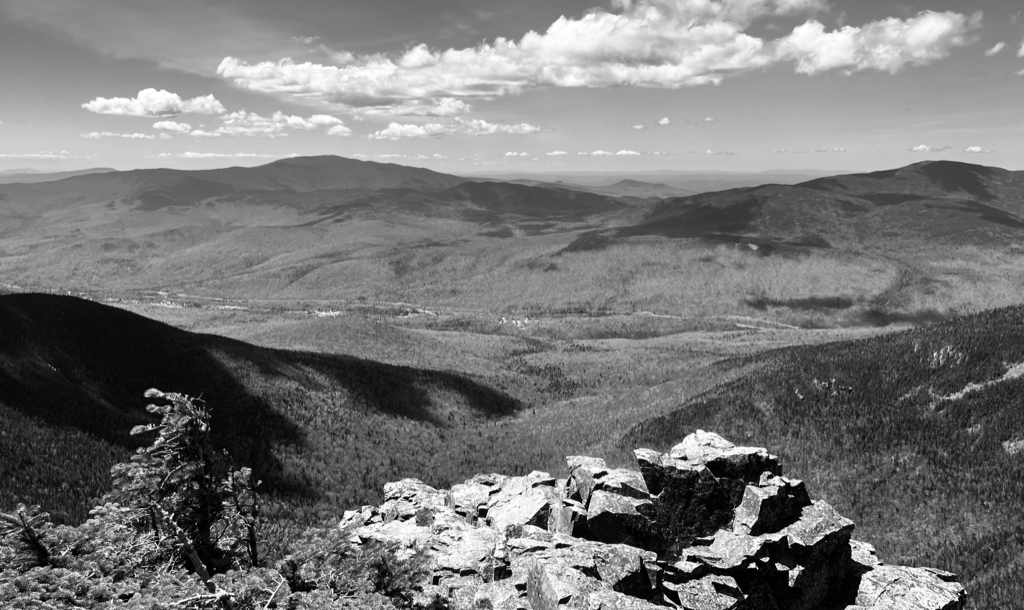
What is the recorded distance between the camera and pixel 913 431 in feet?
131

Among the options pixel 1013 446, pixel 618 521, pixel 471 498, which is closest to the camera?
pixel 618 521

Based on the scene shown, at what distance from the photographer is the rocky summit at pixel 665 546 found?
1705 cm

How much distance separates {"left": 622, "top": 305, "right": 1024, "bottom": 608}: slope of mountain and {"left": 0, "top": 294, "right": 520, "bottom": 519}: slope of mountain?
2663 cm

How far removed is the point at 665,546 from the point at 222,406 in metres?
49.8

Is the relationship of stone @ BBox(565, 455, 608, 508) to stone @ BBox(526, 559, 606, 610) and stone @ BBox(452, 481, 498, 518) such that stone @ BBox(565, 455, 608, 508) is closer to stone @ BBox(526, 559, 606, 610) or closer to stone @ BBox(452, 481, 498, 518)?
stone @ BBox(452, 481, 498, 518)

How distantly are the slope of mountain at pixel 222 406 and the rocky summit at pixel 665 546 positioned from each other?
2310 centimetres

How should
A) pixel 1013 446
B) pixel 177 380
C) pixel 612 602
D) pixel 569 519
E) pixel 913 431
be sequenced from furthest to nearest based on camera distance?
1. pixel 177 380
2. pixel 913 431
3. pixel 1013 446
4. pixel 569 519
5. pixel 612 602

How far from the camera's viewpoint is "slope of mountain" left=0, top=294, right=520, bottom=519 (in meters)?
37.1

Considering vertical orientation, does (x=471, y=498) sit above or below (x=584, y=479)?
below

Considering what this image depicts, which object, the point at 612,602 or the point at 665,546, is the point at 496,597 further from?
the point at 665,546

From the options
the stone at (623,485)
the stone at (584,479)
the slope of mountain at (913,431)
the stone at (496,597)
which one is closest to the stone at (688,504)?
the stone at (623,485)

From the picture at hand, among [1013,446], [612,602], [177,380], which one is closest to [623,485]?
[612,602]

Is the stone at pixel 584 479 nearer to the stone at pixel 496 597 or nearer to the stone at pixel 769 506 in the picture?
the stone at pixel 769 506

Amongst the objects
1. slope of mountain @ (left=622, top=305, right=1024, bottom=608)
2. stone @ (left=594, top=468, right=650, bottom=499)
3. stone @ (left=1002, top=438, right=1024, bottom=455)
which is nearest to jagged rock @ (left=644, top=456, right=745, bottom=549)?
stone @ (left=594, top=468, right=650, bottom=499)
